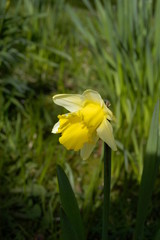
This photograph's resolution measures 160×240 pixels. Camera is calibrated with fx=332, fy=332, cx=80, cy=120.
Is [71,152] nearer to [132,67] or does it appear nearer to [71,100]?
[132,67]

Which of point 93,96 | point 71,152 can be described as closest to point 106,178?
point 93,96

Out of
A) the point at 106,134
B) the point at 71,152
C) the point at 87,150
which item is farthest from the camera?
the point at 71,152

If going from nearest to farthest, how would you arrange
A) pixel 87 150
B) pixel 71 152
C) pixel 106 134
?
pixel 106 134 → pixel 87 150 → pixel 71 152

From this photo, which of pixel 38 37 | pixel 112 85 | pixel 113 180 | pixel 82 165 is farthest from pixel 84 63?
pixel 113 180

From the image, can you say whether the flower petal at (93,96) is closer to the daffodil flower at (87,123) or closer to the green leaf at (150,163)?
the daffodil flower at (87,123)

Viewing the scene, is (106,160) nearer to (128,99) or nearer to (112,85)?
(128,99)

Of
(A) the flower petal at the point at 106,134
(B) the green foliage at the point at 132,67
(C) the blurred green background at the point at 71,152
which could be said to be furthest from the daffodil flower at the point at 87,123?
(B) the green foliage at the point at 132,67

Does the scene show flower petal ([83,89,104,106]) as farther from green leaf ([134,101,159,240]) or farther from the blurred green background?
the blurred green background
